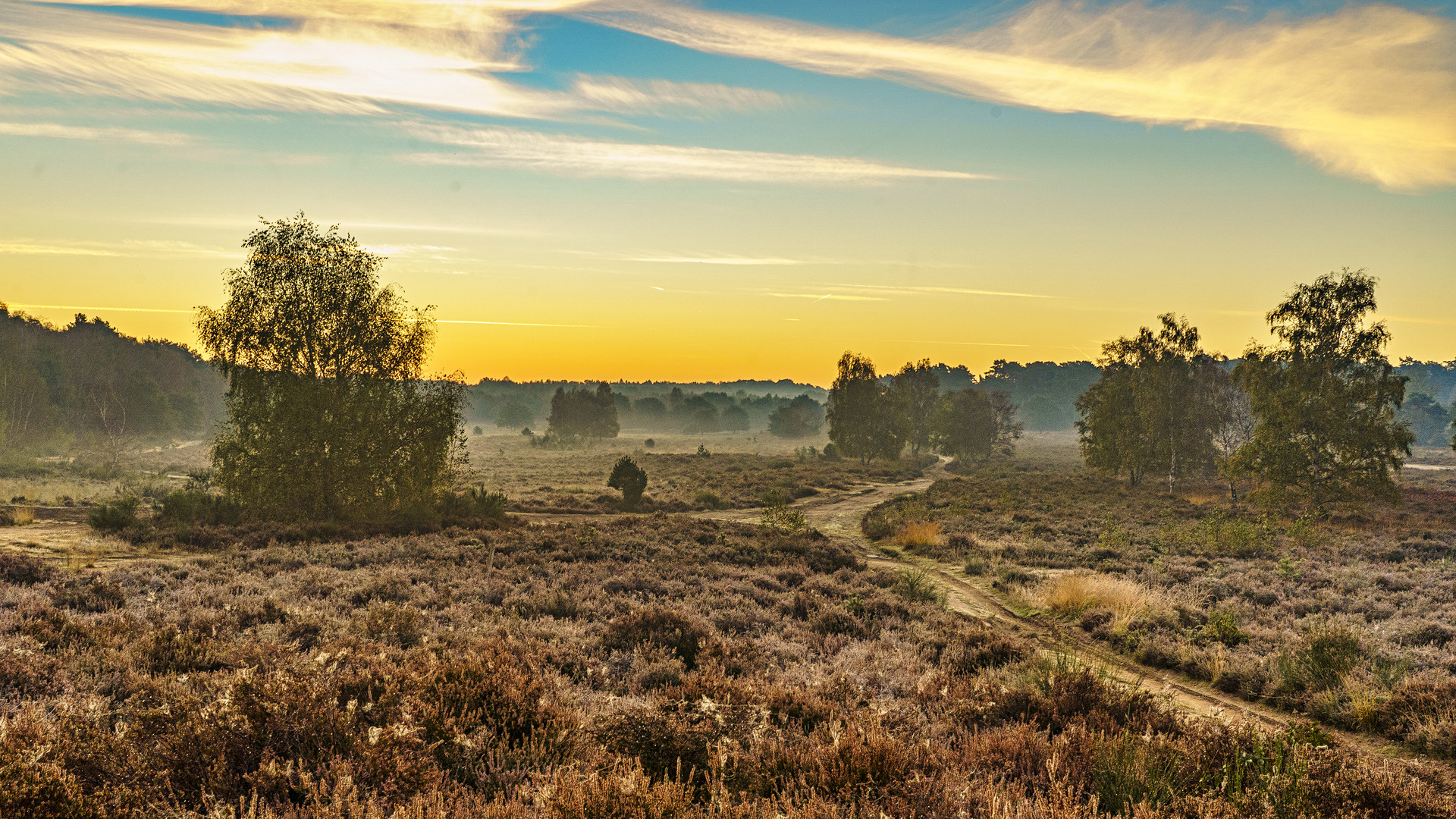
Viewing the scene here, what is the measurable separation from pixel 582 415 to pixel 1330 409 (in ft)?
289

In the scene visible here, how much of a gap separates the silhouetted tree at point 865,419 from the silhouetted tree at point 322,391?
46.7m

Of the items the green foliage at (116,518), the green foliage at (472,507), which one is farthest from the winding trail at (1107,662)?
the green foliage at (116,518)

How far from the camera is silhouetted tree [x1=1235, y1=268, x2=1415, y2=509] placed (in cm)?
2955

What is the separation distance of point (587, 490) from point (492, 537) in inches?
878

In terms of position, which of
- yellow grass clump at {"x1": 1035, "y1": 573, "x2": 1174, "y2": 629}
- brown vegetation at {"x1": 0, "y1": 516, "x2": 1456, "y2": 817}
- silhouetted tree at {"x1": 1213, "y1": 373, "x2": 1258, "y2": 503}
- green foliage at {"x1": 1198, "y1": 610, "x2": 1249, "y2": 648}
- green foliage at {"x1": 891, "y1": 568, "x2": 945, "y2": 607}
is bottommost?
green foliage at {"x1": 891, "y1": 568, "x2": 945, "y2": 607}

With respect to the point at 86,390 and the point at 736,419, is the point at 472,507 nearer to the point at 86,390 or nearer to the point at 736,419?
the point at 86,390

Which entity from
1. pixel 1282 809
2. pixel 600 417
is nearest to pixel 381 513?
pixel 1282 809

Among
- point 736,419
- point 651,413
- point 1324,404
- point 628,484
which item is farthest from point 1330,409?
point 651,413

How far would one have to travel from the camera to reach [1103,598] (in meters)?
14.1

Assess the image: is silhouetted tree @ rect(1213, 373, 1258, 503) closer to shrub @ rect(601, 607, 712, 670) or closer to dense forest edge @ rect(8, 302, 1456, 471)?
dense forest edge @ rect(8, 302, 1456, 471)

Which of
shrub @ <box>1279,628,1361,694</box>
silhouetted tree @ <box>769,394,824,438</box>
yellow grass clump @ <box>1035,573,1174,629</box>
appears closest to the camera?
shrub @ <box>1279,628,1361,694</box>

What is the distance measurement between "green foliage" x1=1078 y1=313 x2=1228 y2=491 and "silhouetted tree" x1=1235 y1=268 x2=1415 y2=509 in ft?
38.8

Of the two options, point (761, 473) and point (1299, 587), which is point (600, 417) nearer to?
point (761, 473)

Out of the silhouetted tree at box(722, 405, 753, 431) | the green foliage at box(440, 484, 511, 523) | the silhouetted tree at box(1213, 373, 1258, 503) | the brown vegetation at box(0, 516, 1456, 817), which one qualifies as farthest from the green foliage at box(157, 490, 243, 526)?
the silhouetted tree at box(722, 405, 753, 431)
